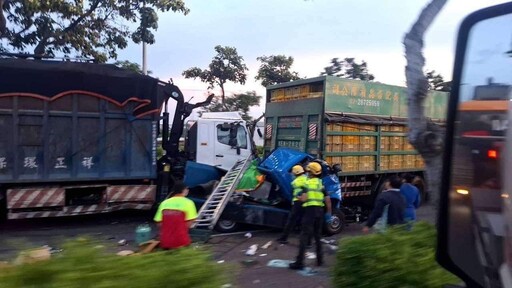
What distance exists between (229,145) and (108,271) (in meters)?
8.88

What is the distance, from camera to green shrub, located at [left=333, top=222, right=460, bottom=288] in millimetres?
3840

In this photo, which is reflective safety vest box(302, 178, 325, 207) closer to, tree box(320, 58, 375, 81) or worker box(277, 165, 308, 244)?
worker box(277, 165, 308, 244)

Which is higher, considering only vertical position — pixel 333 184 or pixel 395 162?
pixel 395 162

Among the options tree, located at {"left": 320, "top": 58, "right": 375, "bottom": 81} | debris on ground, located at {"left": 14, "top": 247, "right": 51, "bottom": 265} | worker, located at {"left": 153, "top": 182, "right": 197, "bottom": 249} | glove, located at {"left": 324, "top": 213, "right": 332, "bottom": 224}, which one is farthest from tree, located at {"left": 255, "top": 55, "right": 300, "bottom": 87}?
debris on ground, located at {"left": 14, "top": 247, "right": 51, "bottom": 265}

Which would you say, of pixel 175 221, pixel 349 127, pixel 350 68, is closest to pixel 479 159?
pixel 175 221

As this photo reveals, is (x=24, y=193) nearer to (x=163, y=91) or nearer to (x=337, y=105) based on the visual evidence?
(x=163, y=91)

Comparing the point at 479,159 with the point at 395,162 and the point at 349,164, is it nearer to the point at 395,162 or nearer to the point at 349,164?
the point at 349,164

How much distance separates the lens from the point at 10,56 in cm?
1007

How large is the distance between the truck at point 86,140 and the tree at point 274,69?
654 inches

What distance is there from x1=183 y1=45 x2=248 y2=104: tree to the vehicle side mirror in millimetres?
24892

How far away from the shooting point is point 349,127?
36.6 ft

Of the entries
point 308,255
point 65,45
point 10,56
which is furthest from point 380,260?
point 65,45

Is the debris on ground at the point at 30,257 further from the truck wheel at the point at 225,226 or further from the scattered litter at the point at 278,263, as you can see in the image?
the truck wheel at the point at 225,226

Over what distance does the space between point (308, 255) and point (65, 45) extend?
32.2ft
